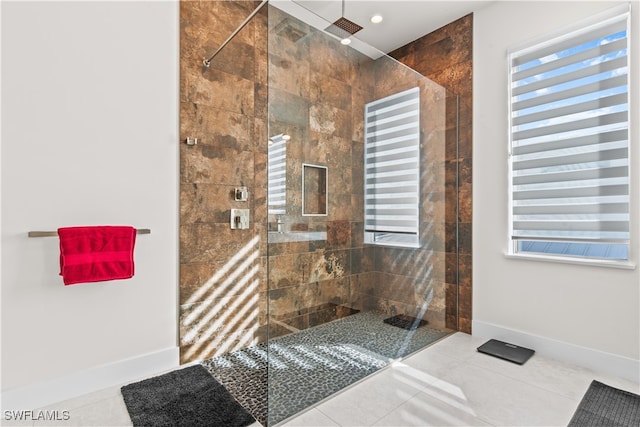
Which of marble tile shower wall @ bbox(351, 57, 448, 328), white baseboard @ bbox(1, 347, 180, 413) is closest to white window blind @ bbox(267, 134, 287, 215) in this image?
marble tile shower wall @ bbox(351, 57, 448, 328)

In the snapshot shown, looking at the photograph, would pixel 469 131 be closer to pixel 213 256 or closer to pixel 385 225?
pixel 385 225

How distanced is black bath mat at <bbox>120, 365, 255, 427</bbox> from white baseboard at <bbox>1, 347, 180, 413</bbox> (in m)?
0.09

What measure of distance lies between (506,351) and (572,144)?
156 cm

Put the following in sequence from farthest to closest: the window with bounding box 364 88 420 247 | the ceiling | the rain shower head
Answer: the ceiling → the window with bounding box 364 88 420 247 → the rain shower head

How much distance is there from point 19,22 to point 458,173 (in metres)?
3.08

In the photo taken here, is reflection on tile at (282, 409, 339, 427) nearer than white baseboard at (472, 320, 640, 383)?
Yes

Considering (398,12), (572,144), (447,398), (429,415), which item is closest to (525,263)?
(572,144)

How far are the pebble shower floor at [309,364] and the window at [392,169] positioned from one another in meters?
0.59

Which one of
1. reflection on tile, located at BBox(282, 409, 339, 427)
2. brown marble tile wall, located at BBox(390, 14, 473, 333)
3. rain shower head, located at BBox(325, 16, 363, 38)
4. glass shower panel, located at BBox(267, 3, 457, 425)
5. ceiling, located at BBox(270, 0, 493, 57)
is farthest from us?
brown marble tile wall, located at BBox(390, 14, 473, 333)

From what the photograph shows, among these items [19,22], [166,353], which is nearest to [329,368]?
[166,353]

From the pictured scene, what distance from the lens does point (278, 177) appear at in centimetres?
173

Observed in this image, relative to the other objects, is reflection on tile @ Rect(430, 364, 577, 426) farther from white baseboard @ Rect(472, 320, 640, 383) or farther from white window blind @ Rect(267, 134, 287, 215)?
white window blind @ Rect(267, 134, 287, 215)

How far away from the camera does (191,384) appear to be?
6.40 ft

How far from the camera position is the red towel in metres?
1.72
